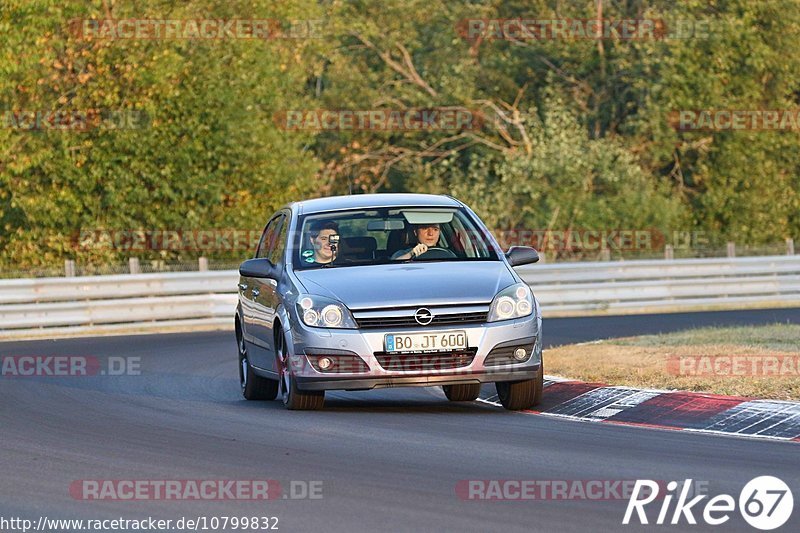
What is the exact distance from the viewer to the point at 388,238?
42.3ft

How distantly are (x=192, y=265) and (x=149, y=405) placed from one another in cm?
1634

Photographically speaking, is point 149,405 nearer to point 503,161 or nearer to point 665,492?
point 665,492

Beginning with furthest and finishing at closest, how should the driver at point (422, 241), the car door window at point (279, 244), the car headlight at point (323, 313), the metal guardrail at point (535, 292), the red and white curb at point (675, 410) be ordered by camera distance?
1. the metal guardrail at point (535, 292)
2. the car door window at point (279, 244)
3. the driver at point (422, 241)
4. the car headlight at point (323, 313)
5. the red and white curb at point (675, 410)

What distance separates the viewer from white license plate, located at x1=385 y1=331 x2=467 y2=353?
11.7 meters

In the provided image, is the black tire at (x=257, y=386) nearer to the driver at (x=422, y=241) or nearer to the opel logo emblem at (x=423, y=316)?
the driver at (x=422, y=241)

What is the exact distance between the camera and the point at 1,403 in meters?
13.8

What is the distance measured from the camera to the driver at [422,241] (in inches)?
504

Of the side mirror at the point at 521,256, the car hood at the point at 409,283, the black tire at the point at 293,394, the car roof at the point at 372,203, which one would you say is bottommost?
the black tire at the point at 293,394

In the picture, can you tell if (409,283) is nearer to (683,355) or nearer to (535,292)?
(683,355)

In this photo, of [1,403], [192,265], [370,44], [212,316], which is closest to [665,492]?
[1,403]

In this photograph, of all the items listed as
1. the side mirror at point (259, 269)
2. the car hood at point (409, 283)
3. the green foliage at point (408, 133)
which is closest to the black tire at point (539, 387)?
the car hood at point (409, 283)

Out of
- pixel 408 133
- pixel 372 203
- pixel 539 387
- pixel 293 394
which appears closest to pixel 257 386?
pixel 293 394

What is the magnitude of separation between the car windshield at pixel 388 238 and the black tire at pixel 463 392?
1.29 m

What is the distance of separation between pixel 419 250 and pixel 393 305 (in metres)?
1.30
